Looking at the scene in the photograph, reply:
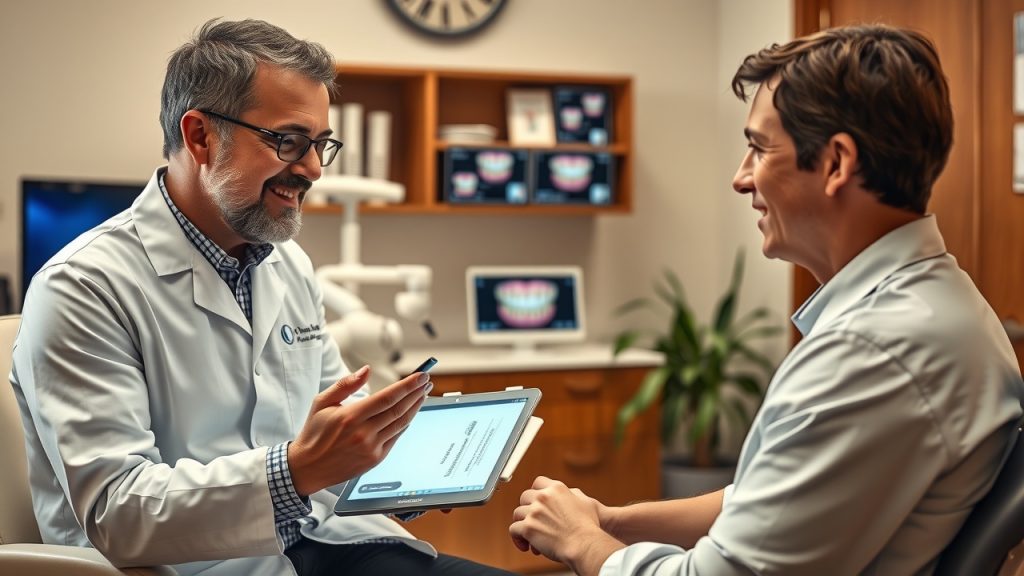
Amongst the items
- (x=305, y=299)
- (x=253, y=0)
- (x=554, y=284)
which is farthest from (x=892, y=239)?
(x=253, y=0)

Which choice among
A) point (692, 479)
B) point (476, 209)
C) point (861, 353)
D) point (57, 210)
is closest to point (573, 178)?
point (476, 209)

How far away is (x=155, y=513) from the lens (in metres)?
1.27

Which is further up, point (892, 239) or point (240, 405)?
point (892, 239)

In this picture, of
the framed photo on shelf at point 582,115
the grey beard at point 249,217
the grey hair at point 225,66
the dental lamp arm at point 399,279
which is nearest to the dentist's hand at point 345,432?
the grey beard at point 249,217

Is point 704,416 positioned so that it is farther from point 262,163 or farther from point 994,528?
point 994,528

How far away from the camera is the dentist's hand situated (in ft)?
4.18

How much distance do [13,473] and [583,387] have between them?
224cm

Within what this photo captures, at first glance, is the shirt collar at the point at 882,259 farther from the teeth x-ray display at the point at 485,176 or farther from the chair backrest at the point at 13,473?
the teeth x-ray display at the point at 485,176

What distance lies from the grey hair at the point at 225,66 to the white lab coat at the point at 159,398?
0.45ft

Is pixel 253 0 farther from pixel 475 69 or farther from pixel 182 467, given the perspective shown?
pixel 182 467

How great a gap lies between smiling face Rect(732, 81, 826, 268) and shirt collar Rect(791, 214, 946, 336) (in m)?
0.06

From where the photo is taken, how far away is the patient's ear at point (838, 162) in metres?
1.04

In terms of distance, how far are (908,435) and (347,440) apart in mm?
667

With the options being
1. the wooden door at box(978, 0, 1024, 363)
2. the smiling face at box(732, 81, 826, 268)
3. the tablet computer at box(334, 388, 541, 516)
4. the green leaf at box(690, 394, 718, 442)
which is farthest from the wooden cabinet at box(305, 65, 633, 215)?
the smiling face at box(732, 81, 826, 268)
